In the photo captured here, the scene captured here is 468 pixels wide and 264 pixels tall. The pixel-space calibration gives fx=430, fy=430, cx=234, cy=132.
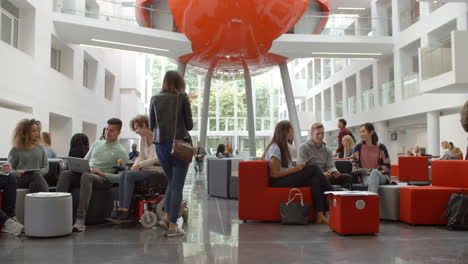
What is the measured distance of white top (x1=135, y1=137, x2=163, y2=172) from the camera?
5.33 metres

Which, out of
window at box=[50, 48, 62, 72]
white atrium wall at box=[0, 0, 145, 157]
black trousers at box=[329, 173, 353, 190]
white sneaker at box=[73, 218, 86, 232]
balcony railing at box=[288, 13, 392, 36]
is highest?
balcony railing at box=[288, 13, 392, 36]

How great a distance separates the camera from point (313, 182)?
555cm

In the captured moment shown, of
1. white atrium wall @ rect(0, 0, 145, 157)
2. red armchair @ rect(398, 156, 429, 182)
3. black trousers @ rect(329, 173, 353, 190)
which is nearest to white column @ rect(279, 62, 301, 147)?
red armchair @ rect(398, 156, 429, 182)

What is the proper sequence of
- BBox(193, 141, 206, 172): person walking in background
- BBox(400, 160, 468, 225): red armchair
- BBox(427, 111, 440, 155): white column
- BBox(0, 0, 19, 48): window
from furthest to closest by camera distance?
1. BBox(193, 141, 206, 172): person walking in background
2. BBox(427, 111, 440, 155): white column
3. BBox(0, 0, 19, 48): window
4. BBox(400, 160, 468, 225): red armchair

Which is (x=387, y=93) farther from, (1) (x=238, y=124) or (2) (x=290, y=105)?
(1) (x=238, y=124)

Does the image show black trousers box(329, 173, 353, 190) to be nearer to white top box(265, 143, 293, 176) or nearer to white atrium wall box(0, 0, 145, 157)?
white top box(265, 143, 293, 176)

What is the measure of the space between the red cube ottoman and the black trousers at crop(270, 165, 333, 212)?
0.77 meters

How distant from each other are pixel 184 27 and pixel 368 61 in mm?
13243

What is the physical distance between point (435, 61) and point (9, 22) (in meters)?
12.4

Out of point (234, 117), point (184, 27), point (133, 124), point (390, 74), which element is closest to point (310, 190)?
point (133, 124)

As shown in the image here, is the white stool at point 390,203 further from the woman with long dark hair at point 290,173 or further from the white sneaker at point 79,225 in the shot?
the white sneaker at point 79,225

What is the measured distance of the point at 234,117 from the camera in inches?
1490

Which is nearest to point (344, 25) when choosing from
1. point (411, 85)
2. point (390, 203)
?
point (411, 85)

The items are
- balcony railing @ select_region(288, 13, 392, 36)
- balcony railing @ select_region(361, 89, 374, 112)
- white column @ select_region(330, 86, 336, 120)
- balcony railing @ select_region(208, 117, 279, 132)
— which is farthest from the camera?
balcony railing @ select_region(208, 117, 279, 132)
